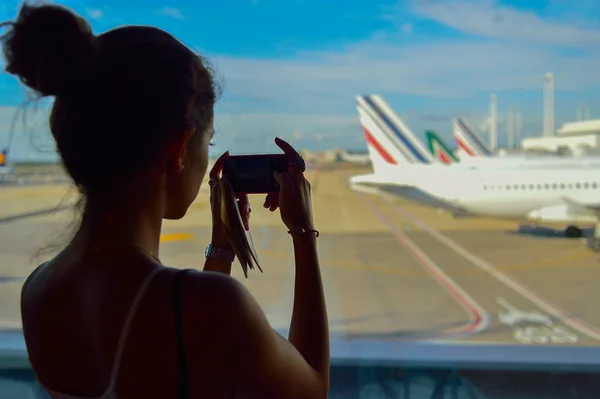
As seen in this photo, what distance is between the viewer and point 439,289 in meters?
4.23

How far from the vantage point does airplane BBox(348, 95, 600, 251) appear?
7094 millimetres

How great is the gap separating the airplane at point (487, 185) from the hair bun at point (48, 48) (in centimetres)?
655

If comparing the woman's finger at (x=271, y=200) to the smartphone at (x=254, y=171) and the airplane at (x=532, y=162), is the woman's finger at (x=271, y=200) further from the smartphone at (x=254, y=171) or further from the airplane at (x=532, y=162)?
the airplane at (x=532, y=162)

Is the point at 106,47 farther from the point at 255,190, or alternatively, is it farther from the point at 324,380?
the point at 324,380

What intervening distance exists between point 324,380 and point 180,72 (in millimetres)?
286

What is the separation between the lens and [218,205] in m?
0.64

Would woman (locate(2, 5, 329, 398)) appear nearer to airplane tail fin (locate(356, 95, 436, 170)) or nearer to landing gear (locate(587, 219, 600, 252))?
landing gear (locate(587, 219, 600, 252))

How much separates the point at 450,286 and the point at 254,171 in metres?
3.92

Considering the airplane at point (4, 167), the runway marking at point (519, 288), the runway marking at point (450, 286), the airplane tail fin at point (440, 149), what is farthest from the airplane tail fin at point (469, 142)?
the airplane at point (4, 167)

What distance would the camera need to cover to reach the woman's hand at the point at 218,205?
2.10ft

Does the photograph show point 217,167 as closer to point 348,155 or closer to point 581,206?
point 348,155

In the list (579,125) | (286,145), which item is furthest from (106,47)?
(579,125)

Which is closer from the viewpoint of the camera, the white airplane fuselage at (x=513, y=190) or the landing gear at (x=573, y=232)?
the landing gear at (x=573, y=232)

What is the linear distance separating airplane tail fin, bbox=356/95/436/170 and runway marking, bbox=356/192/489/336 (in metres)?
0.84
